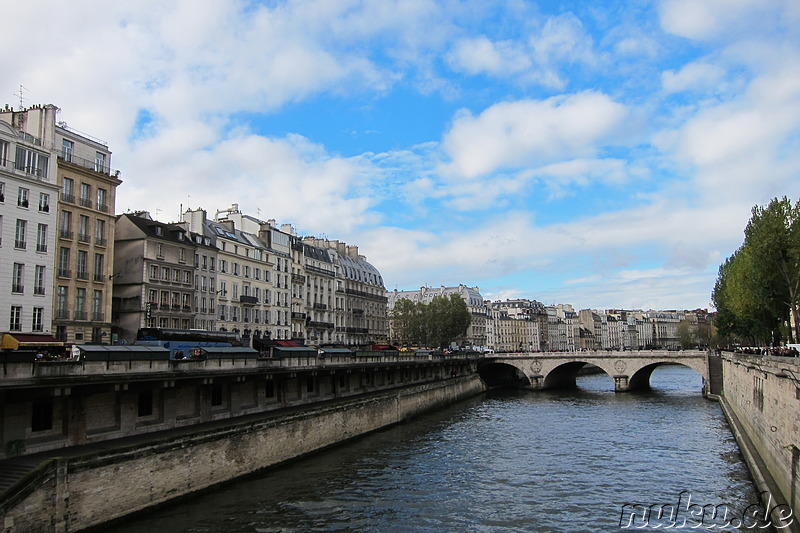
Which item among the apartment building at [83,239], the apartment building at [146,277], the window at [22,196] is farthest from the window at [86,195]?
the apartment building at [146,277]

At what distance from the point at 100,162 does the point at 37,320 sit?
14.0 metres

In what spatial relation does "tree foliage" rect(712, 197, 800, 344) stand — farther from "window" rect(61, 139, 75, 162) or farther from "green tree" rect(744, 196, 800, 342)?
"window" rect(61, 139, 75, 162)

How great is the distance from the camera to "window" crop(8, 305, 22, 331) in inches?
1620

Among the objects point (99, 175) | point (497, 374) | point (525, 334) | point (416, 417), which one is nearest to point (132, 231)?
point (99, 175)

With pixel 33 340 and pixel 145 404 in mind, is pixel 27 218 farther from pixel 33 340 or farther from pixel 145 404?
pixel 145 404

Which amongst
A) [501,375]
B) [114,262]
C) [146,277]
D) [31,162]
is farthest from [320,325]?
[31,162]

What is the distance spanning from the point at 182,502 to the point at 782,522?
78.6ft

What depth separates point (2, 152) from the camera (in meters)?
40.7

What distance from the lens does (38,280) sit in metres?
43.2

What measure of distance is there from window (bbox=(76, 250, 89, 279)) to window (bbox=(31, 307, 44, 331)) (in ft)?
16.2

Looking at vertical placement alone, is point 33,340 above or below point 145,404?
above

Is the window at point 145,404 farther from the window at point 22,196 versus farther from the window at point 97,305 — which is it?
the window at point 97,305

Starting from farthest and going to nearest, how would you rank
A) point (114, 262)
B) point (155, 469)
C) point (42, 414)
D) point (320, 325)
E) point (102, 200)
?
point (320, 325) < point (114, 262) < point (102, 200) < point (42, 414) < point (155, 469)

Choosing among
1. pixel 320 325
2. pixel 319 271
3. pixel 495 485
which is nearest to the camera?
pixel 495 485
